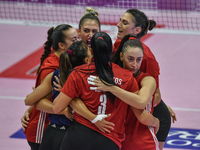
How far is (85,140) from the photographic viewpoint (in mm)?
2830

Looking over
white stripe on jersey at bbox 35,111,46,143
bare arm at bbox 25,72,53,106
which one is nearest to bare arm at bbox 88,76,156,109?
bare arm at bbox 25,72,53,106

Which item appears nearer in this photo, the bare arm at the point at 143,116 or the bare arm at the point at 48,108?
the bare arm at the point at 143,116

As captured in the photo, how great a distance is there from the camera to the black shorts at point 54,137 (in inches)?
127

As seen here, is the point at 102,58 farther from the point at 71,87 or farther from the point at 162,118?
the point at 162,118

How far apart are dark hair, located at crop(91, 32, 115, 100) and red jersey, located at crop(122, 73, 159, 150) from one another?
45cm

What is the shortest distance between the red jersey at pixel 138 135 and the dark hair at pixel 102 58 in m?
0.45

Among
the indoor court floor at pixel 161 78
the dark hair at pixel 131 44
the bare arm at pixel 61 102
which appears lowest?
the indoor court floor at pixel 161 78

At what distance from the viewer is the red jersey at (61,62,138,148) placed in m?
2.85

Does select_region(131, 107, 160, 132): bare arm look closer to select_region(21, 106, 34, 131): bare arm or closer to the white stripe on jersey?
the white stripe on jersey

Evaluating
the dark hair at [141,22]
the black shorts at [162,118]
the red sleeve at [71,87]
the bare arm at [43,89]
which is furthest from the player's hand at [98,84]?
the dark hair at [141,22]

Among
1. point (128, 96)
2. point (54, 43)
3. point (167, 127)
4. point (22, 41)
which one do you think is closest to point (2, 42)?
point (22, 41)

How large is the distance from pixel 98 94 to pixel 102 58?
12.2 inches

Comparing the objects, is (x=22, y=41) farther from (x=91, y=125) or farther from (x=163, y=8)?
(x=91, y=125)

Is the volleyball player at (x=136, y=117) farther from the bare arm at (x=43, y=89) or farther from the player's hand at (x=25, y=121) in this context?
the player's hand at (x=25, y=121)
